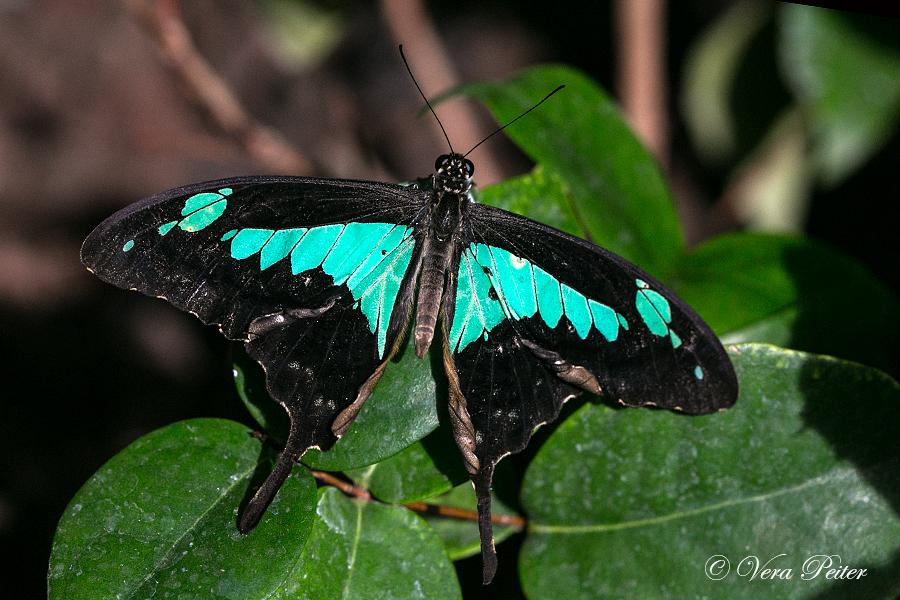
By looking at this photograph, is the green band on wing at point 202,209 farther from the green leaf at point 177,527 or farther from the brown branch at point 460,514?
the brown branch at point 460,514

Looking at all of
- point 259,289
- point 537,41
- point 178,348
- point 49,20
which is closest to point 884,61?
point 537,41

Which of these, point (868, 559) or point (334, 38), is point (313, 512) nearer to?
point (868, 559)

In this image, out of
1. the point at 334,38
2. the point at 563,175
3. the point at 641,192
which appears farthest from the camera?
the point at 334,38

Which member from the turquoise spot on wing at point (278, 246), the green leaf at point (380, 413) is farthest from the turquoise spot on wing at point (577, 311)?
the turquoise spot on wing at point (278, 246)

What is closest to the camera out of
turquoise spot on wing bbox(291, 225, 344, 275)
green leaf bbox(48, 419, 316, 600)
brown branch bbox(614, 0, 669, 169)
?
green leaf bbox(48, 419, 316, 600)

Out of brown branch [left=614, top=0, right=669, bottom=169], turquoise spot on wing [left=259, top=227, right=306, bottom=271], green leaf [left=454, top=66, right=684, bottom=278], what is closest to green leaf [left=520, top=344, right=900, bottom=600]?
green leaf [left=454, top=66, right=684, bottom=278]

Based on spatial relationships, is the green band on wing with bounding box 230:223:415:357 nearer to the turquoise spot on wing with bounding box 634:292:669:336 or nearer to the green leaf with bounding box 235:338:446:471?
the green leaf with bounding box 235:338:446:471

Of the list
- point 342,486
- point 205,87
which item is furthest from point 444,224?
point 205,87
